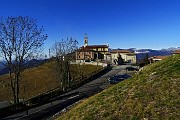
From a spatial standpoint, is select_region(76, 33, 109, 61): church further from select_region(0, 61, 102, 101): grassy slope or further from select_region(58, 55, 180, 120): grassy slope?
select_region(58, 55, 180, 120): grassy slope

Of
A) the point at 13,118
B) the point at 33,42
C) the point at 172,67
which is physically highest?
the point at 33,42

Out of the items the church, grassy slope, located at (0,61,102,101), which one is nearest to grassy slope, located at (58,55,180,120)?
grassy slope, located at (0,61,102,101)

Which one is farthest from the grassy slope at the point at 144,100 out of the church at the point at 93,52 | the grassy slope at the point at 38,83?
the church at the point at 93,52

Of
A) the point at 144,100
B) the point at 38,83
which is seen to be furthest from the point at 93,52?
the point at 144,100

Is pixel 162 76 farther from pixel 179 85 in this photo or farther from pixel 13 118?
pixel 13 118

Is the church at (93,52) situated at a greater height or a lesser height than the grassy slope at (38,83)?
greater

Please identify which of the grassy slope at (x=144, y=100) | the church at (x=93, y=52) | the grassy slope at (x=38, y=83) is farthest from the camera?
the church at (x=93, y=52)

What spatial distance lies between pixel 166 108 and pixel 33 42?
112ft

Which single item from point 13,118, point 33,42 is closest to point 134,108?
point 13,118

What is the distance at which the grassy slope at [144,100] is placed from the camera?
13867 mm

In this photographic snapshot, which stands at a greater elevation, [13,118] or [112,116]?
[112,116]

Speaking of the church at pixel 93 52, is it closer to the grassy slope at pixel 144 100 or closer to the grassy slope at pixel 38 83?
the grassy slope at pixel 38 83

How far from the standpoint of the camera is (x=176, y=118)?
12656 millimetres

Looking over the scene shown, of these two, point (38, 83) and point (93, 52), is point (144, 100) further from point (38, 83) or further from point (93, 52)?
point (93, 52)
